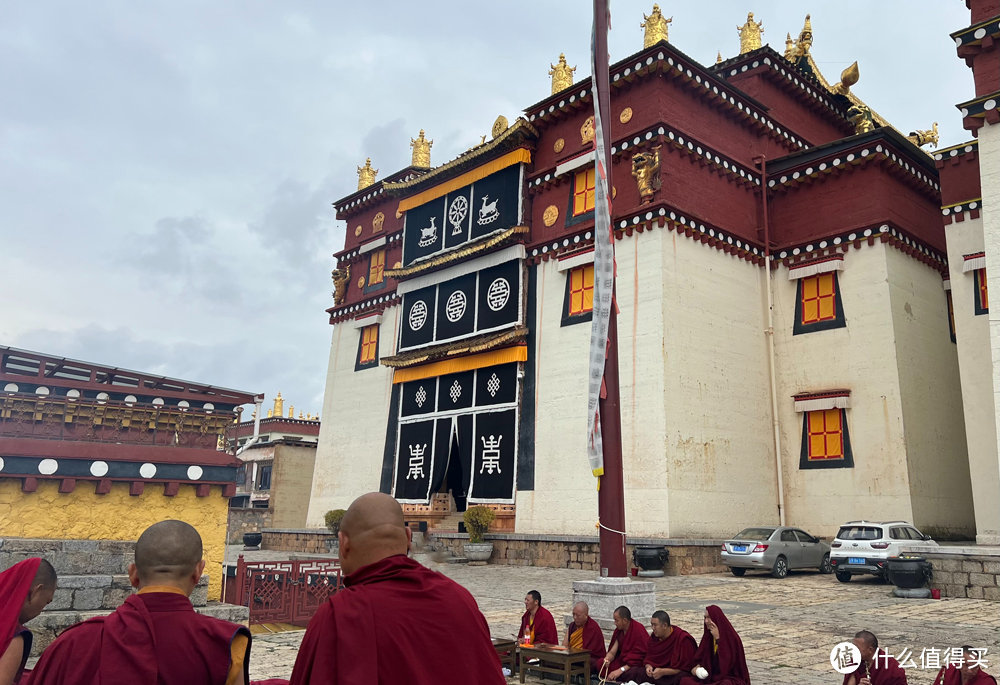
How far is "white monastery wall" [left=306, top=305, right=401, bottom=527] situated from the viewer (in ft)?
92.7

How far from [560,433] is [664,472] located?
3.72m

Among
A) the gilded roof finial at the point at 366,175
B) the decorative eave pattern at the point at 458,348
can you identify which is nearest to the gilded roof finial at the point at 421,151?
the gilded roof finial at the point at 366,175

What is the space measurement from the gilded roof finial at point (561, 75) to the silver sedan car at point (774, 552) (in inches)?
608

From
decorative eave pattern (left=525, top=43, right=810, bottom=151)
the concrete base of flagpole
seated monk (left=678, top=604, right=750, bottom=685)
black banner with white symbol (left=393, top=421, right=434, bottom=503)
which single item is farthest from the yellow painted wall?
decorative eave pattern (left=525, top=43, right=810, bottom=151)

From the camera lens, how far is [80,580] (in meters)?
7.11

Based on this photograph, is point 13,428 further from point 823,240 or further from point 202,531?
point 823,240

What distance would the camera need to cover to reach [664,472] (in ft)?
60.7

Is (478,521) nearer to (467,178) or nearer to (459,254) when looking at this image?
(459,254)

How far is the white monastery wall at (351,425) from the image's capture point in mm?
28266

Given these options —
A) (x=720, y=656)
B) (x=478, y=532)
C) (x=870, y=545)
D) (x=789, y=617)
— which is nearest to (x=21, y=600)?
(x=720, y=656)

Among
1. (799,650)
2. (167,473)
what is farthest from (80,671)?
(799,650)

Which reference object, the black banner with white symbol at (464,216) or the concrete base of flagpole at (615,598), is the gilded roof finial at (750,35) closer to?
the black banner with white symbol at (464,216)

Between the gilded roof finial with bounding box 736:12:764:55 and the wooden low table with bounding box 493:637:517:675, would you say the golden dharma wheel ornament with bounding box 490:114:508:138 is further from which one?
the wooden low table with bounding box 493:637:517:675

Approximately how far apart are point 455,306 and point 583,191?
6084 mm
